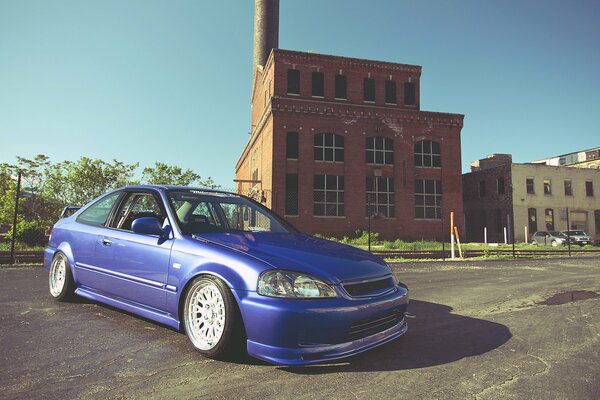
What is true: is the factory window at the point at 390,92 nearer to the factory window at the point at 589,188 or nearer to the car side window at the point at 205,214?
the factory window at the point at 589,188

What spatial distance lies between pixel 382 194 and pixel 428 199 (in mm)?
3874

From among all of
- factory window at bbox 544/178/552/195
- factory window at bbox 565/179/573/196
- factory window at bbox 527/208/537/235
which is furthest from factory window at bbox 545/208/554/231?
factory window at bbox 565/179/573/196

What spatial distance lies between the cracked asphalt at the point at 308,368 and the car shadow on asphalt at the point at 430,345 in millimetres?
10

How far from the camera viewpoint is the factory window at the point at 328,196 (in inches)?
1064

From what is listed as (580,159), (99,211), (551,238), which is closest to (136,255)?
(99,211)

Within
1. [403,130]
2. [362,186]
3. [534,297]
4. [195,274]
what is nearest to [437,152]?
[403,130]

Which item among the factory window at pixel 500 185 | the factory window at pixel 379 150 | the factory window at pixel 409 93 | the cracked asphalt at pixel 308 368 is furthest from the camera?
the factory window at pixel 500 185

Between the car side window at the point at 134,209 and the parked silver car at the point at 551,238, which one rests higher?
the car side window at the point at 134,209

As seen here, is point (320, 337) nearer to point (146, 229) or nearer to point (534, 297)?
point (146, 229)

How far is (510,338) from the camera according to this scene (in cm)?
371

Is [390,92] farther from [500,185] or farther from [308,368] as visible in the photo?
[308,368]

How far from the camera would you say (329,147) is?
27812 millimetres

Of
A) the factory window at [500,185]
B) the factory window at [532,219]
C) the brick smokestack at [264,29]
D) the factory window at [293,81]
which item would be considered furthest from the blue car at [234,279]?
the brick smokestack at [264,29]

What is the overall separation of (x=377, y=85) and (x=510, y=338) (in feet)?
98.8
